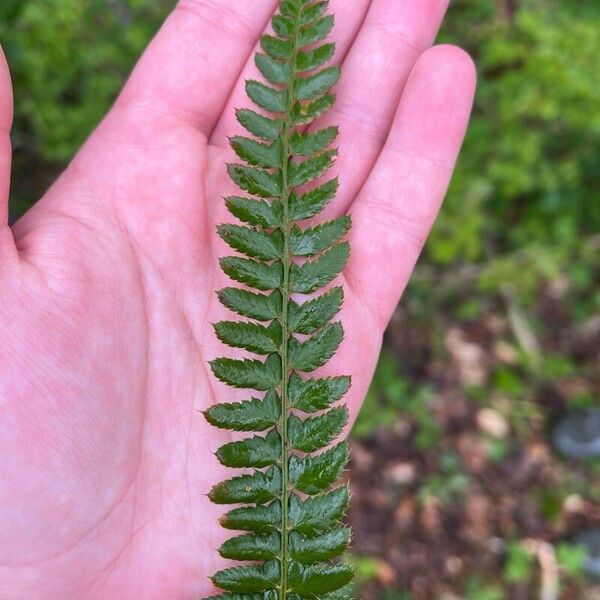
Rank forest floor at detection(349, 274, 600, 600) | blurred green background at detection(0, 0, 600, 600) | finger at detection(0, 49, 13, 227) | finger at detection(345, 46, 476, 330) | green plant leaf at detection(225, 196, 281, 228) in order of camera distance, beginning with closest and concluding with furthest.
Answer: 1. finger at detection(0, 49, 13, 227)
2. green plant leaf at detection(225, 196, 281, 228)
3. finger at detection(345, 46, 476, 330)
4. blurred green background at detection(0, 0, 600, 600)
5. forest floor at detection(349, 274, 600, 600)

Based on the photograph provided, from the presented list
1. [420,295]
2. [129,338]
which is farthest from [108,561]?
[420,295]

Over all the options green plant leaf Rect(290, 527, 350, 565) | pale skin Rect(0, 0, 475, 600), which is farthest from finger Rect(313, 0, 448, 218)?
green plant leaf Rect(290, 527, 350, 565)

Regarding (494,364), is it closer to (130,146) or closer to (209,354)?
(209,354)

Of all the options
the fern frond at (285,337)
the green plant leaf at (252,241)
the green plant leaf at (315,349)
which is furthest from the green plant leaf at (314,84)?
the green plant leaf at (315,349)

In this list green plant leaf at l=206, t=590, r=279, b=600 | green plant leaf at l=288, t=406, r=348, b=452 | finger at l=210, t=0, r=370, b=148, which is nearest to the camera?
green plant leaf at l=206, t=590, r=279, b=600

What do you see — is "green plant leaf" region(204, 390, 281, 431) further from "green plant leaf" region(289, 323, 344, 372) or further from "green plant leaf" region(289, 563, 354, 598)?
"green plant leaf" region(289, 563, 354, 598)

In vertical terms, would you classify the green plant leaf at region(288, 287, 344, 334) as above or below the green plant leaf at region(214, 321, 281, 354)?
above
